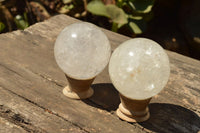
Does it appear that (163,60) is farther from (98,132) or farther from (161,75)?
(98,132)

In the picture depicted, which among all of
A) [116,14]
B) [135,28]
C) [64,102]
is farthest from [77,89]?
[135,28]

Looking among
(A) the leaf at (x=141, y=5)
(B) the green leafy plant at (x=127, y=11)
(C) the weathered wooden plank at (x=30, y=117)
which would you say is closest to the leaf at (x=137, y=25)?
(B) the green leafy plant at (x=127, y=11)

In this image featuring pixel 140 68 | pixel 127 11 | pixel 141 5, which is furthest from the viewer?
pixel 127 11

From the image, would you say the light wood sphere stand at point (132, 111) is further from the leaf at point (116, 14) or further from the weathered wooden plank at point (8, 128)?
the leaf at point (116, 14)

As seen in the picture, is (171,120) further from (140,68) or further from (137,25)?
(137,25)

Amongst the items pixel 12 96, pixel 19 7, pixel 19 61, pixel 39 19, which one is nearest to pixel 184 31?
pixel 39 19

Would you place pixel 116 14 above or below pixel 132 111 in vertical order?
below

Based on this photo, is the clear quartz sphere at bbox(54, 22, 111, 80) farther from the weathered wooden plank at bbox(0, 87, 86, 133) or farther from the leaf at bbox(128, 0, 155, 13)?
the leaf at bbox(128, 0, 155, 13)
